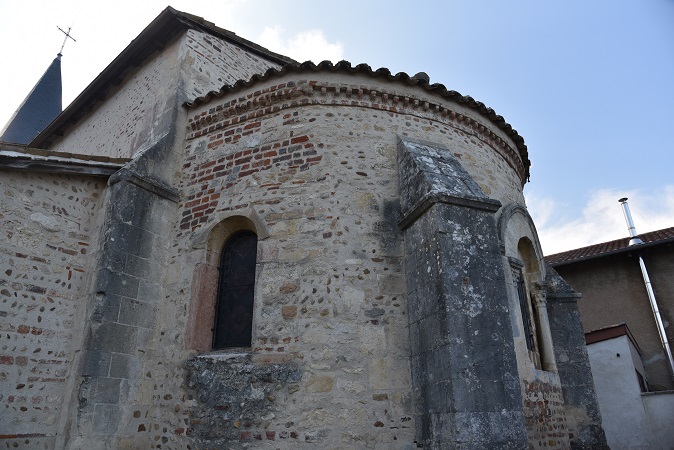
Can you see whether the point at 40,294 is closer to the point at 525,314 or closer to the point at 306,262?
the point at 306,262

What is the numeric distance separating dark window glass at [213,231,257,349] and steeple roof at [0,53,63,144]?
16.1 metres

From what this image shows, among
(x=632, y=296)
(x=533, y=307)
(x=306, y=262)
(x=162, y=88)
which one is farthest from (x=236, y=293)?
(x=632, y=296)

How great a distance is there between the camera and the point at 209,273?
6.01 metres

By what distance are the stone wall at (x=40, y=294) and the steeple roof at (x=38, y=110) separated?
1478cm

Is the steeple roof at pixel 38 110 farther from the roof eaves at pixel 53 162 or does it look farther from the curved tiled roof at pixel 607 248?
the curved tiled roof at pixel 607 248

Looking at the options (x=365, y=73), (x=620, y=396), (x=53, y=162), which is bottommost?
(x=620, y=396)

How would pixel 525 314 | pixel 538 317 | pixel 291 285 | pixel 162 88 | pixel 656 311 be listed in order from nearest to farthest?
pixel 291 285
pixel 525 314
pixel 538 317
pixel 162 88
pixel 656 311

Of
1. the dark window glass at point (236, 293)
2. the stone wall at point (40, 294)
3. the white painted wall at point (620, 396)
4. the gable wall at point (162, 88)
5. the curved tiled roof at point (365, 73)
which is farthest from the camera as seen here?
the white painted wall at point (620, 396)

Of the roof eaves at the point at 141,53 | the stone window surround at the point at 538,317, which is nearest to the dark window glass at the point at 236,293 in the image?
the stone window surround at the point at 538,317

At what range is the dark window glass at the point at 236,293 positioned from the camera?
5.71 m

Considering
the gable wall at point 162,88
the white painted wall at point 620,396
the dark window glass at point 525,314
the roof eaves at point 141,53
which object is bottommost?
the white painted wall at point 620,396

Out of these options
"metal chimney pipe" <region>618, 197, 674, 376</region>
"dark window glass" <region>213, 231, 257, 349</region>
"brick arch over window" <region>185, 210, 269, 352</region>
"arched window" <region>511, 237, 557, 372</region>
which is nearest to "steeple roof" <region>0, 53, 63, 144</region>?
"brick arch over window" <region>185, 210, 269, 352</region>

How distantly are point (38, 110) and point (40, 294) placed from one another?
58.6ft

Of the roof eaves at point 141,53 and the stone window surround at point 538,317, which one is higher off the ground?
the roof eaves at point 141,53
